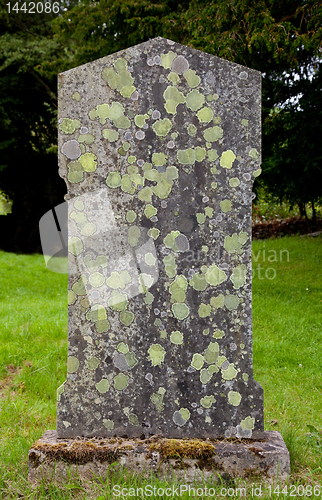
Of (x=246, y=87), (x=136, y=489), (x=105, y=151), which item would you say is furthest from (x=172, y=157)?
(x=136, y=489)

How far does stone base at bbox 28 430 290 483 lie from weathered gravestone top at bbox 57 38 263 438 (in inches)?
6.4

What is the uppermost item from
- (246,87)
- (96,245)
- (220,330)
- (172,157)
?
(246,87)

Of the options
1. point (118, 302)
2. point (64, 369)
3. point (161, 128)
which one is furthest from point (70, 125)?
point (64, 369)

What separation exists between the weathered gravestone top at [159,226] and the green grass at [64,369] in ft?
1.35

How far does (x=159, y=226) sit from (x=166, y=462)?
133 cm

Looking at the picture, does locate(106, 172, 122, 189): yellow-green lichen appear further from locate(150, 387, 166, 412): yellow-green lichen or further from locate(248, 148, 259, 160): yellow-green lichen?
locate(150, 387, 166, 412): yellow-green lichen

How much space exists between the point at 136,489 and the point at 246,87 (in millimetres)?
2313

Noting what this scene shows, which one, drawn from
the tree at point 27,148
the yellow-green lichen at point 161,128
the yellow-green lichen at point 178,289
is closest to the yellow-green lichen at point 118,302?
the yellow-green lichen at point 178,289

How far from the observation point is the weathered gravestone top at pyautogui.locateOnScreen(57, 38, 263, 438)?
236cm

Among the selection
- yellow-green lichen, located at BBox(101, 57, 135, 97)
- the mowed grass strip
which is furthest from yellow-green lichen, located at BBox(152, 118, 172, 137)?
the mowed grass strip

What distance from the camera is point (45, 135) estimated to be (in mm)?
15055

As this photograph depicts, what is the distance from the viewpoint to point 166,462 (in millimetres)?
2217

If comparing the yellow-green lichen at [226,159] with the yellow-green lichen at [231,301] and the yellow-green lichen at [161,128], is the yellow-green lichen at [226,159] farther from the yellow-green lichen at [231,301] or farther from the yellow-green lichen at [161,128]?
the yellow-green lichen at [231,301]

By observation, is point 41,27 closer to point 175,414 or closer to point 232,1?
point 232,1
